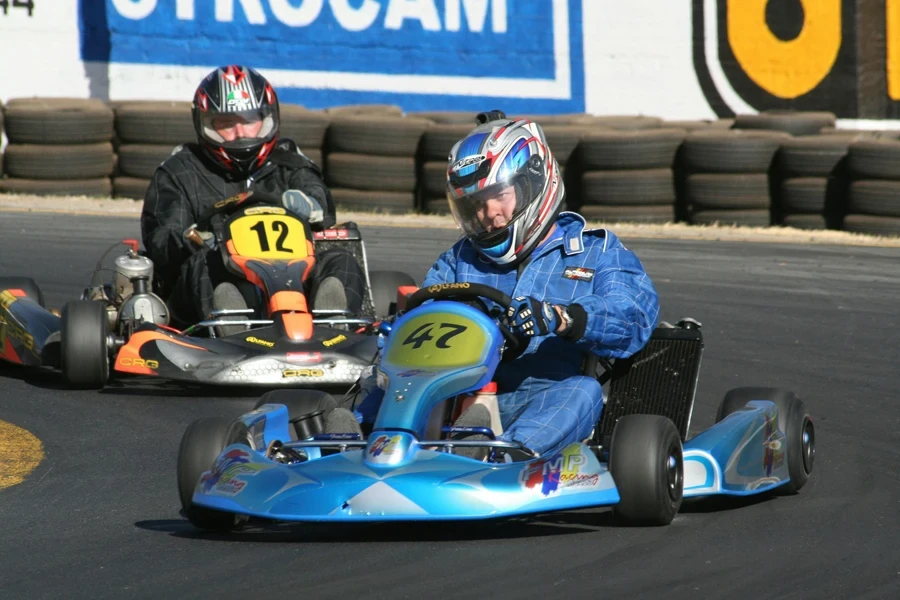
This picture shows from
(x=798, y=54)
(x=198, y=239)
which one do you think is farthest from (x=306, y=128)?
(x=798, y=54)

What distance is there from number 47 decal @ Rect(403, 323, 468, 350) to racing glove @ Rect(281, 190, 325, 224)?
2923mm

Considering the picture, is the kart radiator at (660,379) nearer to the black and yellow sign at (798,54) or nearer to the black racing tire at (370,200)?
the black racing tire at (370,200)

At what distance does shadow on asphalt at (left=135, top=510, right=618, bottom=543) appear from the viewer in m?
3.72

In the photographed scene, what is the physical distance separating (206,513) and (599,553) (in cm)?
101

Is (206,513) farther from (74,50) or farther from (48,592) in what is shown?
(74,50)

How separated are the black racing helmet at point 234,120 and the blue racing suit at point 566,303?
286cm

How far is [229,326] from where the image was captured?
6.56 metres

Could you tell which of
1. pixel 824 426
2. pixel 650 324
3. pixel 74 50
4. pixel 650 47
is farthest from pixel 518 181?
pixel 650 47

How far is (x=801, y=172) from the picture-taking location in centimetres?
1193

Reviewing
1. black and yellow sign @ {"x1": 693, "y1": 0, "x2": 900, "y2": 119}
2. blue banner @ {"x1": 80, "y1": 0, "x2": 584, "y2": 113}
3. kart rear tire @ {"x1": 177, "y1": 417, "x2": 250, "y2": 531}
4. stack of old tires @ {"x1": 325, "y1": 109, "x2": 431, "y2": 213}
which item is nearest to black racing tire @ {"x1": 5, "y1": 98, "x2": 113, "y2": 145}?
stack of old tires @ {"x1": 325, "y1": 109, "x2": 431, "y2": 213}

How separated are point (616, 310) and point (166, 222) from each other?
3.41 m

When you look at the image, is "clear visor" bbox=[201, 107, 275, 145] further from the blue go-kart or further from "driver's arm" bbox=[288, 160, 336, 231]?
the blue go-kart

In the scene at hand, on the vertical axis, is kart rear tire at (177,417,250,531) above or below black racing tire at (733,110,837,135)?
below

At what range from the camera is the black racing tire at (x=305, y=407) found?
437 centimetres
